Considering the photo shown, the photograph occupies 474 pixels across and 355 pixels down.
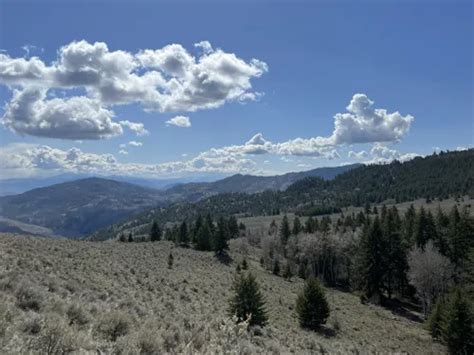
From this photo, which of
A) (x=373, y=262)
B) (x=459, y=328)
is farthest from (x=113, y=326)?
(x=373, y=262)

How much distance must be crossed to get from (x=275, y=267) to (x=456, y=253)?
94.2 ft

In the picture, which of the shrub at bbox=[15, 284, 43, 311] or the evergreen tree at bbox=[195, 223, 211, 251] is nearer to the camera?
the shrub at bbox=[15, 284, 43, 311]

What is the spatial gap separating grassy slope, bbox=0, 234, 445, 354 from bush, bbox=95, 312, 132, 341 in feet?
0.33

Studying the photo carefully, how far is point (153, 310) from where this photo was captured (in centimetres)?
1391

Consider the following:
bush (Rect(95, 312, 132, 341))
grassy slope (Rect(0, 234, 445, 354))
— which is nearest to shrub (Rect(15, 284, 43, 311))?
grassy slope (Rect(0, 234, 445, 354))

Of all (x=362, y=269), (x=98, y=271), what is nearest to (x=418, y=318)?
(x=362, y=269)

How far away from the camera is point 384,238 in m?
60.3

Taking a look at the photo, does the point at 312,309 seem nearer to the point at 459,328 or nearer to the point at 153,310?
the point at 459,328

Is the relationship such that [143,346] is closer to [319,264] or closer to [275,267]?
[275,267]

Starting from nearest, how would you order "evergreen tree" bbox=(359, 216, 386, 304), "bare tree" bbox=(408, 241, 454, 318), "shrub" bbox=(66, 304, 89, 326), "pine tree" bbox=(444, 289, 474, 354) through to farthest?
"shrub" bbox=(66, 304, 89, 326) < "pine tree" bbox=(444, 289, 474, 354) < "bare tree" bbox=(408, 241, 454, 318) < "evergreen tree" bbox=(359, 216, 386, 304)

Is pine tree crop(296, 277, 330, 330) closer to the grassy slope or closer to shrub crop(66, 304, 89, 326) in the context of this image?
the grassy slope

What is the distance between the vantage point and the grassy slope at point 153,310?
22.1ft

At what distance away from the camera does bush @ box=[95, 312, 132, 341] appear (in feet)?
24.9

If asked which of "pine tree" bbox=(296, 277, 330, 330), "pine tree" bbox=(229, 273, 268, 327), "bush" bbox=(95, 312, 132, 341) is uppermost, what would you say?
"bush" bbox=(95, 312, 132, 341)
